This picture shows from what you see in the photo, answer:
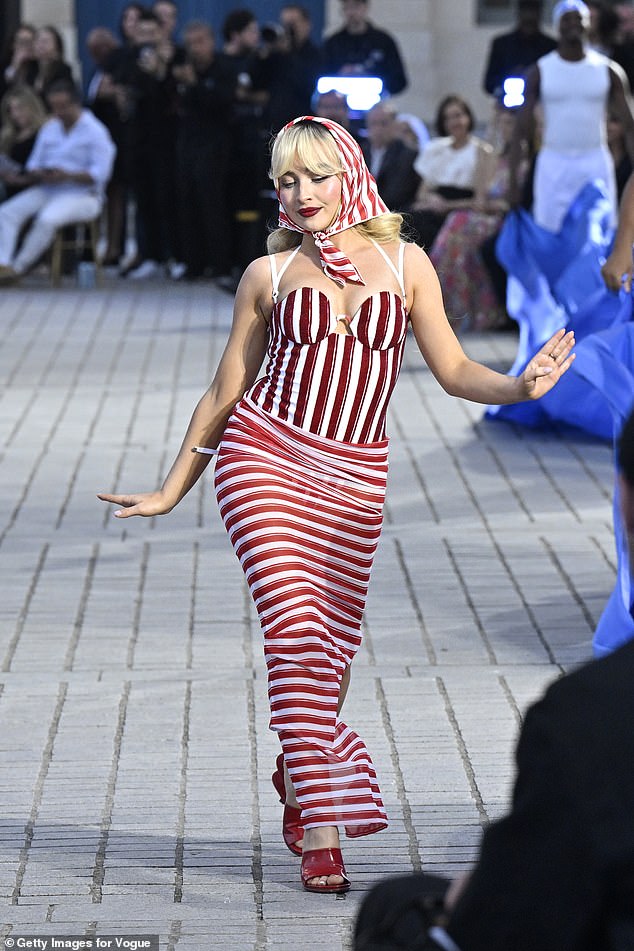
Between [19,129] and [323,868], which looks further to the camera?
[19,129]

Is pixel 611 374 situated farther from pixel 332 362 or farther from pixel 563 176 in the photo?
pixel 563 176

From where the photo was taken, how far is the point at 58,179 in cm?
1744

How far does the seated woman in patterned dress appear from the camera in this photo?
4.09 meters

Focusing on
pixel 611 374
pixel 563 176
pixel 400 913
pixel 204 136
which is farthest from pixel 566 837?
pixel 204 136

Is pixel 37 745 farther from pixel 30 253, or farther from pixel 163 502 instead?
pixel 30 253

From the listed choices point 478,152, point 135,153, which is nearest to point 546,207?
point 478,152

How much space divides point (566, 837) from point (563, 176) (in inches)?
442

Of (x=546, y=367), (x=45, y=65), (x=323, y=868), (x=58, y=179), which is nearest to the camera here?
(x=546, y=367)

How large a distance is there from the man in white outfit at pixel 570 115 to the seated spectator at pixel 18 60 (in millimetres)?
7394

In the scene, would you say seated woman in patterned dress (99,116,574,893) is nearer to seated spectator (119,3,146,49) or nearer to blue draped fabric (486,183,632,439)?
blue draped fabric (486,183,632,439)

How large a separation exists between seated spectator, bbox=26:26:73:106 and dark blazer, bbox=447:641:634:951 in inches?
677

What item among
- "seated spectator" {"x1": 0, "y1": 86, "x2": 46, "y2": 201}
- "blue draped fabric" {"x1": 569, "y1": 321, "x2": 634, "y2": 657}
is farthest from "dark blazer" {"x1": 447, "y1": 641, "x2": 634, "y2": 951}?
"seated spectator" {"x1": 0, "y1": 86, "x2": 46, "y2": 201}

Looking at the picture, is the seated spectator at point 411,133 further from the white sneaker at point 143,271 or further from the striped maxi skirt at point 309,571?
the striped maxi skirt at point 309,571

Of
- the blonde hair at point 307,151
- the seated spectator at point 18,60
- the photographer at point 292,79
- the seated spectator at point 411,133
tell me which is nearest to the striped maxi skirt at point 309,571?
the blonde hair at point 307,151
